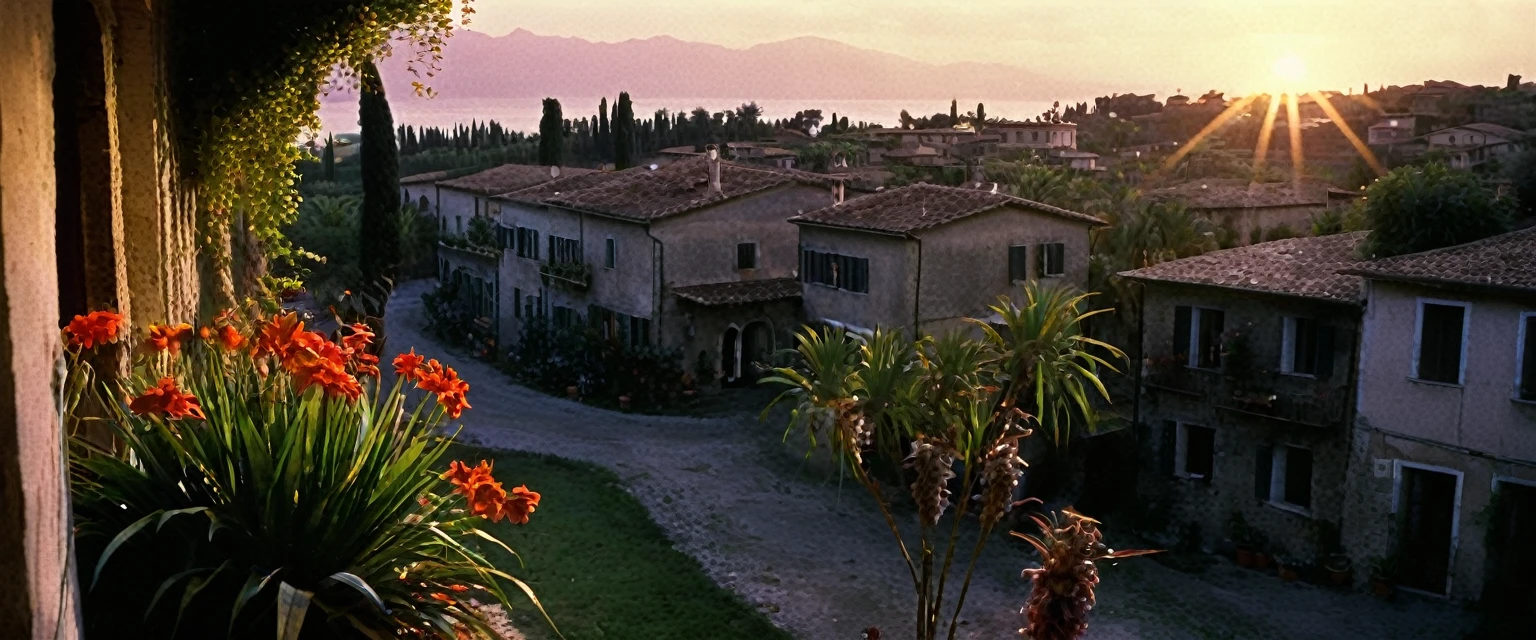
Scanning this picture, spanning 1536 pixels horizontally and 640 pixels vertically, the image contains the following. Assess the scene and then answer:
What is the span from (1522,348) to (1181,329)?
6403 millimetres

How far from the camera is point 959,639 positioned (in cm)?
1898

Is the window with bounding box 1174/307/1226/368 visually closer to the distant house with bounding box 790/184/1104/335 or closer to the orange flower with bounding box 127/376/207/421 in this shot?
the distant house with bounding box 790/184/1104/335

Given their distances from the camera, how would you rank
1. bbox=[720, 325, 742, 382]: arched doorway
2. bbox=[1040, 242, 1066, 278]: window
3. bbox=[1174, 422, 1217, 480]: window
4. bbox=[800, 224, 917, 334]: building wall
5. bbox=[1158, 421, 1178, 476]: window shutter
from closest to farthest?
1. bbox=[1174, 422, 1217, 480]: window
2. bbox=[1158, 421, 1178, 476]: window shutter
3. bbox=[800, 224, 917, 334]: building wall
4. bbox=[1040, 242, 1066, 278]: window
5. bbox=[720, 325, 742, 382]: arched doorway

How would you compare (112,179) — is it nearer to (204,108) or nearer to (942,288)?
(204,108)

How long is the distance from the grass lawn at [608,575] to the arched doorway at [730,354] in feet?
29.6

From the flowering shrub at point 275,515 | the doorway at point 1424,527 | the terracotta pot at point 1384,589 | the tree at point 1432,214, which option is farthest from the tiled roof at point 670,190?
the flowering shrub at point 275,515

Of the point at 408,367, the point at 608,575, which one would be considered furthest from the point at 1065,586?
the point at 608,575

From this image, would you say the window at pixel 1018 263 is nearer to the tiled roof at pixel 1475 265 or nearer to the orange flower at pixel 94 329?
the tiled roof at pixel 1475 265

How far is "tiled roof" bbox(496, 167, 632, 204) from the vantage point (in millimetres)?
39562

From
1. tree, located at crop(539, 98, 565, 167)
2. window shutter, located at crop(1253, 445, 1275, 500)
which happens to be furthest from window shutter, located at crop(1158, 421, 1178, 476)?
tree, located at crop(539, 98, 565, 167)

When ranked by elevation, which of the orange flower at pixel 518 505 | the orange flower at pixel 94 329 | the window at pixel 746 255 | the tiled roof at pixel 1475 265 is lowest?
the window at pixel 746 255

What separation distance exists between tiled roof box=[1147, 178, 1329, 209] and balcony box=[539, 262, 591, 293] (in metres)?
18.8

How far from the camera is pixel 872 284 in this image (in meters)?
31.1

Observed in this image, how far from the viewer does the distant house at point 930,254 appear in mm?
30141
